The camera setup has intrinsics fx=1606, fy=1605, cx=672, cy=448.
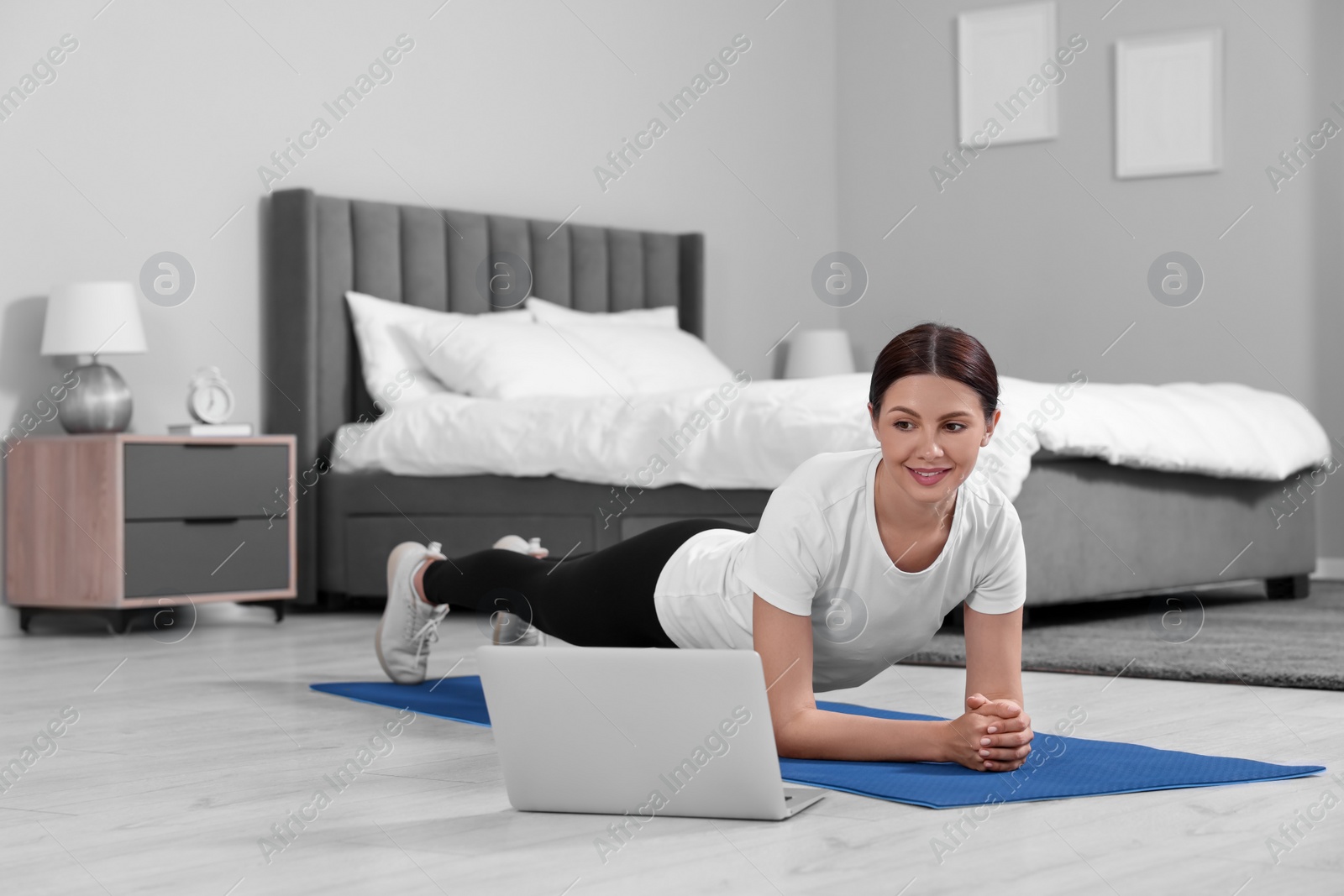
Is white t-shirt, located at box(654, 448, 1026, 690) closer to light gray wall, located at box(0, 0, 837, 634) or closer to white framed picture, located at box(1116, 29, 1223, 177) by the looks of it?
light gray wall, located at box(0, 0, 837, 634)

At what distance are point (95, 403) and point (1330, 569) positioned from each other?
4.24m

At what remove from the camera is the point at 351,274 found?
16.3 feet

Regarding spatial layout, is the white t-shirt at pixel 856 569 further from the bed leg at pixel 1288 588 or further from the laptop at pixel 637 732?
the bed leg at pixel 1288 588

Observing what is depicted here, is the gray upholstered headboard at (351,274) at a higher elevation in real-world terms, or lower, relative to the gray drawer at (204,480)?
higher

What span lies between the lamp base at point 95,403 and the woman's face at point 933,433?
289 cm

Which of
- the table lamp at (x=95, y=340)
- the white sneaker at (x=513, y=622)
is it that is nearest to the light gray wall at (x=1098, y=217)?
→ the table lamp at (x=95, y=340)

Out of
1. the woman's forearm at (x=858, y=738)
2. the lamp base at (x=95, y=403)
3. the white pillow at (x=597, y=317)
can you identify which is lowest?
the woman's forearm at (x=858, y=738)

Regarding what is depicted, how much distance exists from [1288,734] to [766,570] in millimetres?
958

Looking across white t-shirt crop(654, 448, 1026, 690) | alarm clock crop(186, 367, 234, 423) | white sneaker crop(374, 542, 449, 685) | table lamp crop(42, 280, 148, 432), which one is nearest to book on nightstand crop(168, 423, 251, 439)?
alarm clock crop(186, 367, 234, 423)

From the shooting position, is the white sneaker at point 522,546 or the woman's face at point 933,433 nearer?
the woman's face at point 933,433

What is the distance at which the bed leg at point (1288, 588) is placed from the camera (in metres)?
4.97

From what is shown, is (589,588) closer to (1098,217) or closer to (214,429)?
(214,429)

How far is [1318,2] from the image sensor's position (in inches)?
227

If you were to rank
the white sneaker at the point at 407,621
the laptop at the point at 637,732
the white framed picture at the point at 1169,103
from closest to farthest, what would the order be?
the laptop at the point at 637,732, the white sneaker at the point at 407,621, the white framed picture at the point at 1169,103
